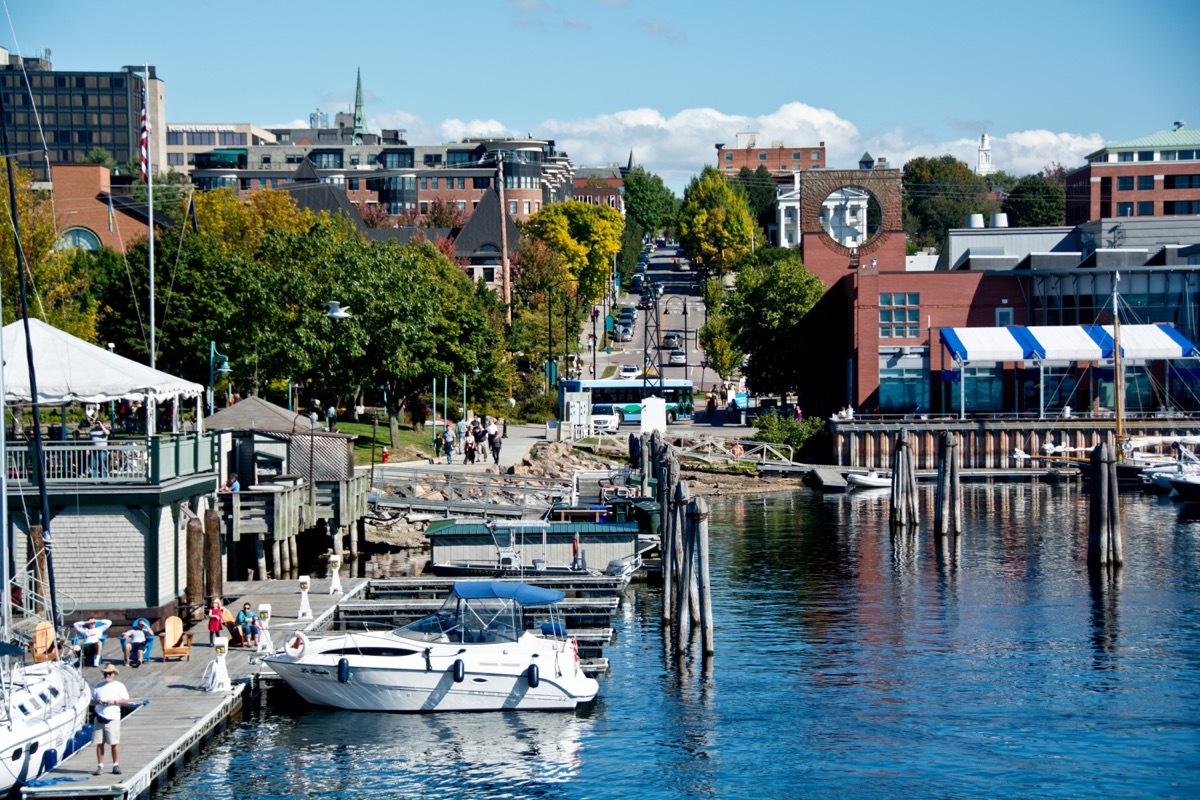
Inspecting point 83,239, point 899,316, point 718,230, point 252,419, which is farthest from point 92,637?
point 718,230

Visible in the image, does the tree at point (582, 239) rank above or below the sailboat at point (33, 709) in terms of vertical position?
above

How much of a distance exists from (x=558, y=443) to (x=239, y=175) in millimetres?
115215

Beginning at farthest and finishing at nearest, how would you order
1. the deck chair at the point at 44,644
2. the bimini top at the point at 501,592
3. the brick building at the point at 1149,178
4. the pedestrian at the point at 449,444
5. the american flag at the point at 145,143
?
the brick building at the point at 1149,178
the pedestrian at the point at 449,444
the american flag at the point at 145,143
the bimini top at the point at 501,592
the deck chair at the point at 44,644

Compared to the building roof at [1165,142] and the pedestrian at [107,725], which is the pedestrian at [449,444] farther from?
the building roof at [1165,142]

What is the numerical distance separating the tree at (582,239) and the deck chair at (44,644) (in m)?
116

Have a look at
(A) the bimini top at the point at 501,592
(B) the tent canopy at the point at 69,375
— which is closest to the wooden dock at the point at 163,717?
(A) the bimini top at the point at 501,592

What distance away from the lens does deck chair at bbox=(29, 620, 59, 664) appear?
2820 centimetres

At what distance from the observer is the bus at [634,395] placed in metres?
95.9

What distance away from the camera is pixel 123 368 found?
35875 mm

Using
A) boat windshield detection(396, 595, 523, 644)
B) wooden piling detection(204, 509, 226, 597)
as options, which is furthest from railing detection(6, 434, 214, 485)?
boat windshield detection(396, 595, 523, 644)

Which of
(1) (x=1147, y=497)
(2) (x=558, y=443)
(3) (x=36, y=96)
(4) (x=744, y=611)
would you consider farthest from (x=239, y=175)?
(4) (x=744, y=611)

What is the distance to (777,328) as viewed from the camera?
313ft

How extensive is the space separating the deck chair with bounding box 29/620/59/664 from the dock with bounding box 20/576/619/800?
1.25 m

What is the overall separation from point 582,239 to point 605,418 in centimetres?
7285
